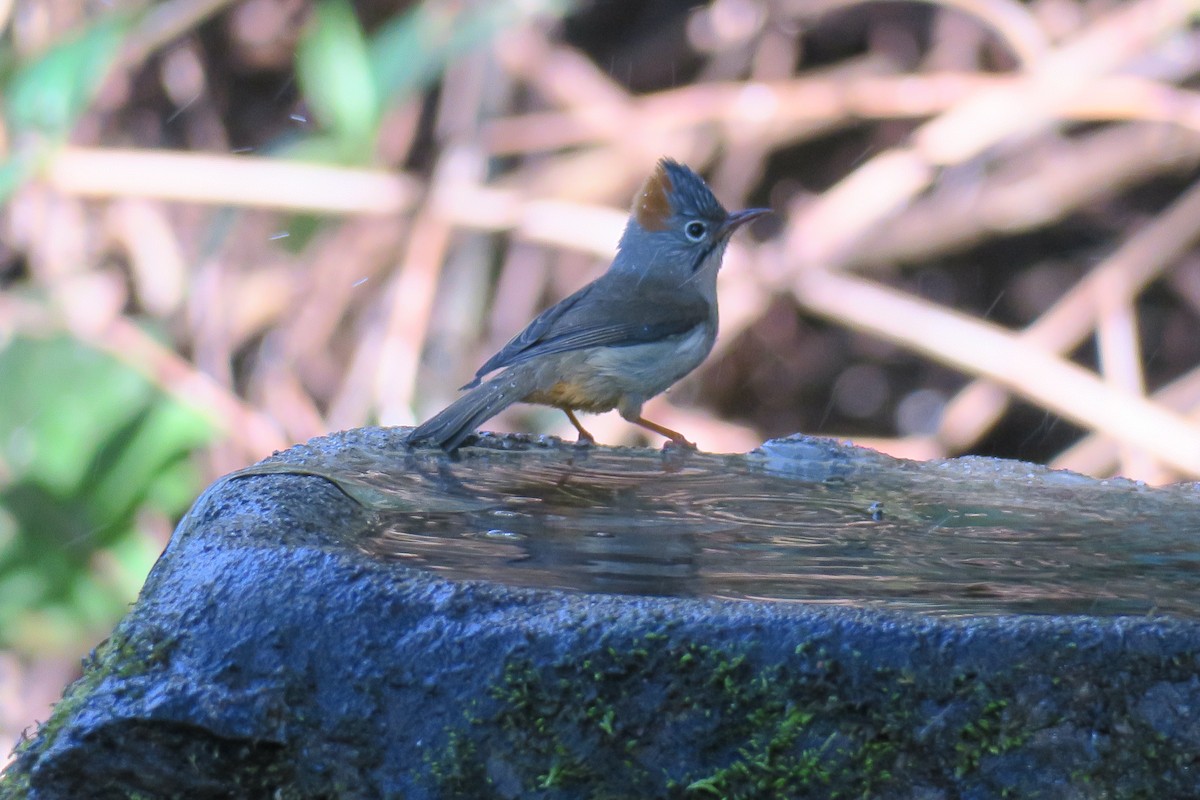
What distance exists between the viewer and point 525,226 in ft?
22.8

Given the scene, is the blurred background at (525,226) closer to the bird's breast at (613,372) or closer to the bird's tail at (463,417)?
the bird's breast at (613,372)

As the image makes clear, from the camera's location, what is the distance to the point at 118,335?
628 centimetres

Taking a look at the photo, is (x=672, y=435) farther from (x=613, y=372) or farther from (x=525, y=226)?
(x=525, y=226)

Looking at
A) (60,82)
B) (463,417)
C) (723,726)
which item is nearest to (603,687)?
(723,726)

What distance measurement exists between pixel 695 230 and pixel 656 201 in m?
0.17

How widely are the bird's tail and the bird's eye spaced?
4.09ft

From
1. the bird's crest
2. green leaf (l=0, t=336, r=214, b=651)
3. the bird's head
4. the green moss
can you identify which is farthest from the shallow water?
green leaf (l=0, t=336, r=214, b=651)

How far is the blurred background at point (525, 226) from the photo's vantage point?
603 cm

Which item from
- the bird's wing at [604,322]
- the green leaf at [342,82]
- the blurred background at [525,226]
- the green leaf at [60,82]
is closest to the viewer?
the bird's wing at [604,322]

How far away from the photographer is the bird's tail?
10.8 ft

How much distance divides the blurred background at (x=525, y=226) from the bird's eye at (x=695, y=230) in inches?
77.1

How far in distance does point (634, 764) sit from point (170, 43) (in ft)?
23.0

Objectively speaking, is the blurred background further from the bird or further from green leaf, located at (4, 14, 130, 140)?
the bird

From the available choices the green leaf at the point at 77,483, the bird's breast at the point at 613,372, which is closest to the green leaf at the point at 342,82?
the green leaf at the point at 77,483
